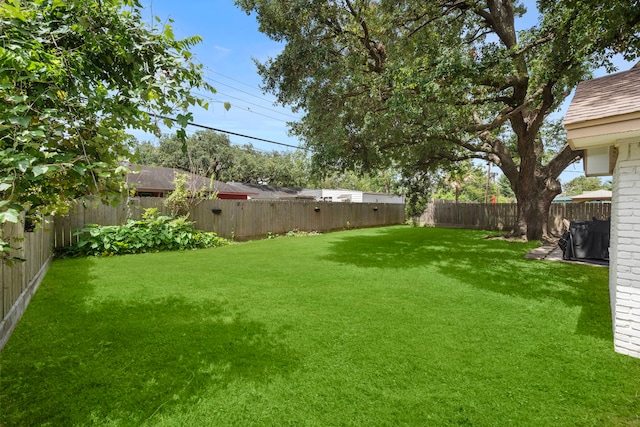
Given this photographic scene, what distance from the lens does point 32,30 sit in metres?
1.59

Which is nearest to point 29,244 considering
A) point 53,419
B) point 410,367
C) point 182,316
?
point 182,316

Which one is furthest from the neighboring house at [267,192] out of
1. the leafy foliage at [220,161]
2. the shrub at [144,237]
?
the shrub at [144,237]

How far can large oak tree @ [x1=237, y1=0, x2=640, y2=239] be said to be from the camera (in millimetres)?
6012

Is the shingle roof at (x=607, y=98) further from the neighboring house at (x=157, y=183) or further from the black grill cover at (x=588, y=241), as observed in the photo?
the neighboring house at (x=157, y=183)

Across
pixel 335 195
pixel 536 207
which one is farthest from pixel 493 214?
pixel 335 195

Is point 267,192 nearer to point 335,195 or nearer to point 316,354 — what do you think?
point 335,195

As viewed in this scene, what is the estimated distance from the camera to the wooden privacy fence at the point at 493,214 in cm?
1280

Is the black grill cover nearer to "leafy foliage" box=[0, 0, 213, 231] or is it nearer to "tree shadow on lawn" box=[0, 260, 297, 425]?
"tree shadow on lawn" box=[0, 260, 297, 425]

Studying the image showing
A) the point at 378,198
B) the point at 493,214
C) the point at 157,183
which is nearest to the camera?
the point at 157,183

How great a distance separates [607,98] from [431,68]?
4374 millimetres

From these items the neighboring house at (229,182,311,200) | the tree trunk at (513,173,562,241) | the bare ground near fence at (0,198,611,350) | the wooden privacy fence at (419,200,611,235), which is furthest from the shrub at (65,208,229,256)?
the wooden privacy fence at (419,200,611,235)

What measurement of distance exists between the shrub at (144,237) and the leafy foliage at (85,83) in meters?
6.46

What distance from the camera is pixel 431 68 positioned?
661cm

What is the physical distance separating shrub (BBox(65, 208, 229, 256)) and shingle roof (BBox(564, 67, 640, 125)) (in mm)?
8649
